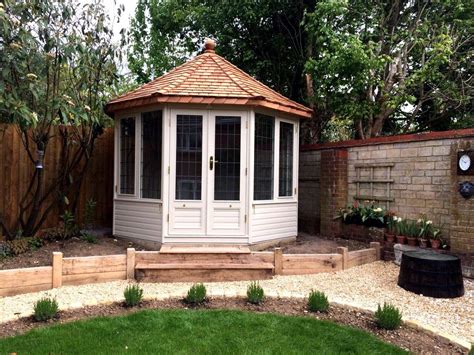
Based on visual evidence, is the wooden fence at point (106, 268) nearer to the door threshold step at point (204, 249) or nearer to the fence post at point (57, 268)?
the fence post at point (57, 268)

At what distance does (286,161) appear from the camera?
23.7ft

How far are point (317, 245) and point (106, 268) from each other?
365cm

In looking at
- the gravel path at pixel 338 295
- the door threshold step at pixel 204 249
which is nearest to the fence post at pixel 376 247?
the gravel path at pixel 338 295

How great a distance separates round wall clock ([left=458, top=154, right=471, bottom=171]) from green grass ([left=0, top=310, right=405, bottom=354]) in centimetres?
323

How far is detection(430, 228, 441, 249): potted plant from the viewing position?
5.79 m

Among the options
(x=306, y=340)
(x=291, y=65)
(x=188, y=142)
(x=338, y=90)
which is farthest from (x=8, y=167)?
(x=291, y=65)

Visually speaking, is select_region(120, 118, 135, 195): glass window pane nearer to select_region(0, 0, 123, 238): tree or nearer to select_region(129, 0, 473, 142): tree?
select_region(0, 0, 123, 238): tree

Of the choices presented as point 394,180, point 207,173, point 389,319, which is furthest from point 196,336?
point 394,180

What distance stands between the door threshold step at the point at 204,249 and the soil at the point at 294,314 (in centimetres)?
136

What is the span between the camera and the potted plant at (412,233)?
6065 millimetres

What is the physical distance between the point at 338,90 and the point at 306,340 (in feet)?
23.3

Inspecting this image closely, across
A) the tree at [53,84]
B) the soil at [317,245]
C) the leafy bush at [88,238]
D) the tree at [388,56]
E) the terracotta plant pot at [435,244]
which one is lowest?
the soil at [317,245]

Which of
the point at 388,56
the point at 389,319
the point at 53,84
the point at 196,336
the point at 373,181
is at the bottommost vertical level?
the point at 196,336

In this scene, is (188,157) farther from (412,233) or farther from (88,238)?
(412,233)
